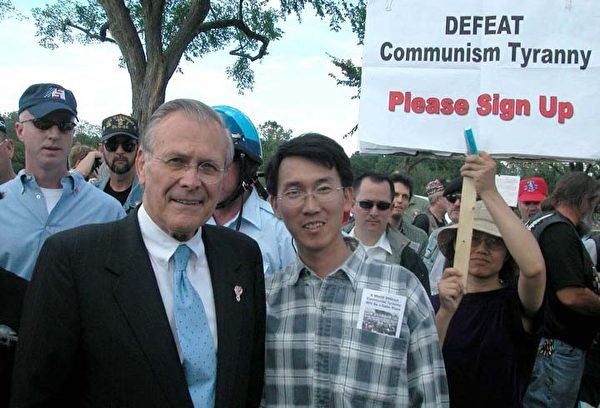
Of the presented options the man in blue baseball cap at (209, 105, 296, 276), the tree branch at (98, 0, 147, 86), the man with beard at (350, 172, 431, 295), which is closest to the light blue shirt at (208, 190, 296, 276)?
the man in blue baseball cap at (209, 105, 296, 276)

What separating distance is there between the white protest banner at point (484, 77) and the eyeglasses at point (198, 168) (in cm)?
120

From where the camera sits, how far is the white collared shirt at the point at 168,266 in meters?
1.87

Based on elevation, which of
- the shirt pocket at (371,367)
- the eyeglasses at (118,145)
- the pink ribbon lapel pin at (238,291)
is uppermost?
the eyeglasses at (118,145)

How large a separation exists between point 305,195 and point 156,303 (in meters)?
0.67

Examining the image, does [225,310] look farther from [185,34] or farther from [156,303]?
[185,34]

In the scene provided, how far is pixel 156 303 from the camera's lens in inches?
70.2

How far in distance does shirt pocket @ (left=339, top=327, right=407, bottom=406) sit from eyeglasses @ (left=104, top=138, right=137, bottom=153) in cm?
285

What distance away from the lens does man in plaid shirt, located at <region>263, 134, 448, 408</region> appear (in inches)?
78.8

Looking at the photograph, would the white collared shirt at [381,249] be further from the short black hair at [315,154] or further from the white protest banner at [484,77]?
the short black hair at [315,154]

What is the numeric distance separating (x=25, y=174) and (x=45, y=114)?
0.97 ft

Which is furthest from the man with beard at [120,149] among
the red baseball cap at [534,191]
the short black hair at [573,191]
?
the red baseball cap at [534,191]

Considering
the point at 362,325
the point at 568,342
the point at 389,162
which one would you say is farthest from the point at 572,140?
the point at 389,162

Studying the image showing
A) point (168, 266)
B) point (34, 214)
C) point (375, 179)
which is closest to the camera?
point (168, 266)

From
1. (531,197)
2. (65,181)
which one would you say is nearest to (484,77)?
(65,181)
